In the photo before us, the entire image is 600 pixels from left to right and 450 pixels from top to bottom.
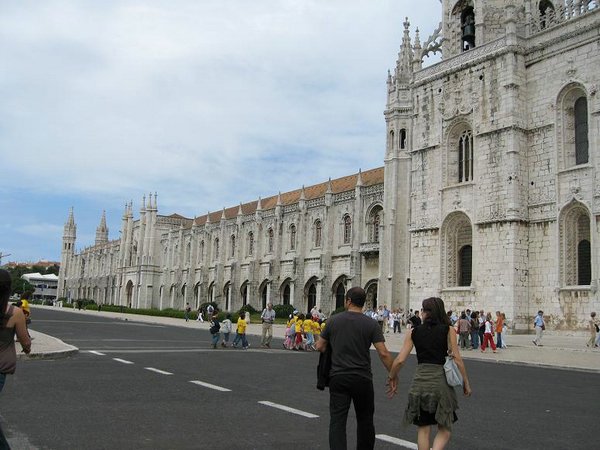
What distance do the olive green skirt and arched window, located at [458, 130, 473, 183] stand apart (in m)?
26.4

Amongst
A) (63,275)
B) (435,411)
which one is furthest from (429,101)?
(63,275)

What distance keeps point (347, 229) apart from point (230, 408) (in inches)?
1590

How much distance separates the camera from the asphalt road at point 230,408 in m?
7.08

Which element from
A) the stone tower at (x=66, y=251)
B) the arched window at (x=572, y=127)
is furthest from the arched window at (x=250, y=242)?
the stone tower at (x=66, y=251)

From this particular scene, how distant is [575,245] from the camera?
26734 mm

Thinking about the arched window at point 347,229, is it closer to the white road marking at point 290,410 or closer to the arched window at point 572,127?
the arched window at point 572,127

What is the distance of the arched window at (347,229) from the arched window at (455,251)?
676 inches

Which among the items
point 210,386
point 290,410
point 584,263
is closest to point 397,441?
point 290,410

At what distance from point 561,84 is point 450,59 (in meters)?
6.10

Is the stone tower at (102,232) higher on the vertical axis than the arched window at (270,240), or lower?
higher

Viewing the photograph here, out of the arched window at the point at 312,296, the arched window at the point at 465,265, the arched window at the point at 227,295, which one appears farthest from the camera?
the arched window at the point at 227,295

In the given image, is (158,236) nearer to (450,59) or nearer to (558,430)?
(450,59)

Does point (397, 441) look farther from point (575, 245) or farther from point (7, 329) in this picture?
point (575, 245)

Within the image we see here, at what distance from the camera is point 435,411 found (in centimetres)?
545
